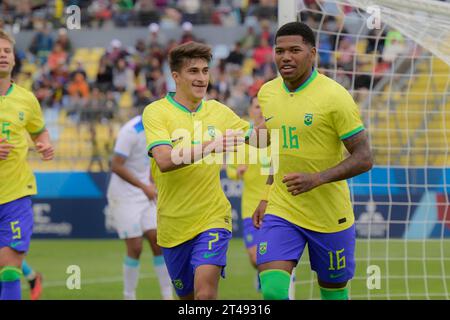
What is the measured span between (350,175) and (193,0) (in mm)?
22345

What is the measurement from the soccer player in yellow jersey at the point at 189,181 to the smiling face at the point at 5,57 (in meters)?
1.79

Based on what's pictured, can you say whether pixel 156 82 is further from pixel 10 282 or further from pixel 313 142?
pixel 313 142

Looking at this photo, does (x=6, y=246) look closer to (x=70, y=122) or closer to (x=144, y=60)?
(x=70, y=122)

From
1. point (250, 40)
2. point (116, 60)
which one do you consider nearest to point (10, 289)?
point (116, 60)

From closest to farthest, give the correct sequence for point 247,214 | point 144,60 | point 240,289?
point 247,214 < point 240,289 < point 144,60

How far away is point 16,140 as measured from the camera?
8.96 m

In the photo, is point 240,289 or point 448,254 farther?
point 448,254

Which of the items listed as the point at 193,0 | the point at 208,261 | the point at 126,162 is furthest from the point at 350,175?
the point at 193,0

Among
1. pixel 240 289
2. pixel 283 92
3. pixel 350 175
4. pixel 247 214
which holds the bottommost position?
pixel 240 289

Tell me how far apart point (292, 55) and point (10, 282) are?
11.4 feet

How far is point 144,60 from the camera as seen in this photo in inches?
1035

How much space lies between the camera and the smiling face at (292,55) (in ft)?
23.8

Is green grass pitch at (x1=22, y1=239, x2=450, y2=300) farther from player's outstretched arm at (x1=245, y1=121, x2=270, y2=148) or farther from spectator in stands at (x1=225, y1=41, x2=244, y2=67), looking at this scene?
spectator in stands at (x1=225, y1=41, x2=244, y2=67)

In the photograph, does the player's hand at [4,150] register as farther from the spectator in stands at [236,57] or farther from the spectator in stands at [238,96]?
the spectator in stands at [236,57]
